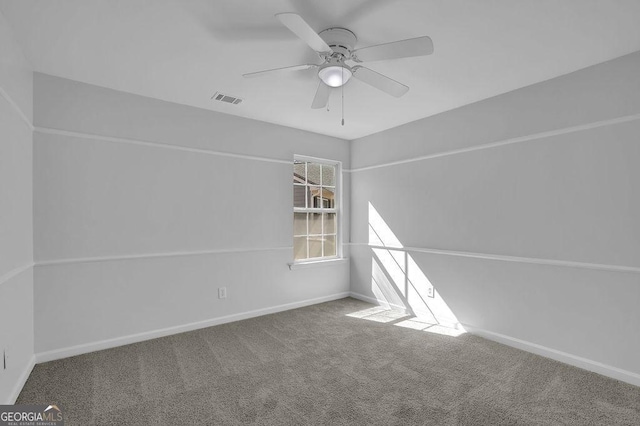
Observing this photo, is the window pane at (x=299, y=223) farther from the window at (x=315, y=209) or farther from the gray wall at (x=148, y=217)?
the gray wall at (x=148, y=217)

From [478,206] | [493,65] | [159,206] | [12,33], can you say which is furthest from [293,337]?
[12,33]

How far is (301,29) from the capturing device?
182 centimetres

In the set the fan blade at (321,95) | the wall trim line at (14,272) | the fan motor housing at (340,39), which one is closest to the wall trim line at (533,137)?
the fan blade at (321,95)

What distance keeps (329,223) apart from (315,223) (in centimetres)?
31

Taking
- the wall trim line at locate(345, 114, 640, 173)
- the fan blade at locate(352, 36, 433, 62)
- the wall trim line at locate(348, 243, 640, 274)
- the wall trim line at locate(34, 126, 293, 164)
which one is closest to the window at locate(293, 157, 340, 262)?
the wall trim line at locate(34, 126, 293, 164)

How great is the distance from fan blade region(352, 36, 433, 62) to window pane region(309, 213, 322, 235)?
9.60 ft

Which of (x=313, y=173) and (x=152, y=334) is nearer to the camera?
(x=152, y=334)

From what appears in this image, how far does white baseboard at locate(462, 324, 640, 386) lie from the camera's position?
252 centimetres

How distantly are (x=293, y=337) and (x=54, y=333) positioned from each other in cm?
225

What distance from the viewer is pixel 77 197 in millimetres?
2980

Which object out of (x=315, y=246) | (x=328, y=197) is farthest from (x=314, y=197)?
(x=315, y=246)

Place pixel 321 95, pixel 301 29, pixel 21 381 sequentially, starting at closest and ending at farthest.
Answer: pixel 301 29 → pixel 21 381 → pixel 321 95

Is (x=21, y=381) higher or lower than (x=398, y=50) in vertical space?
lower

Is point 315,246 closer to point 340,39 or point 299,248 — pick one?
point 299,248
